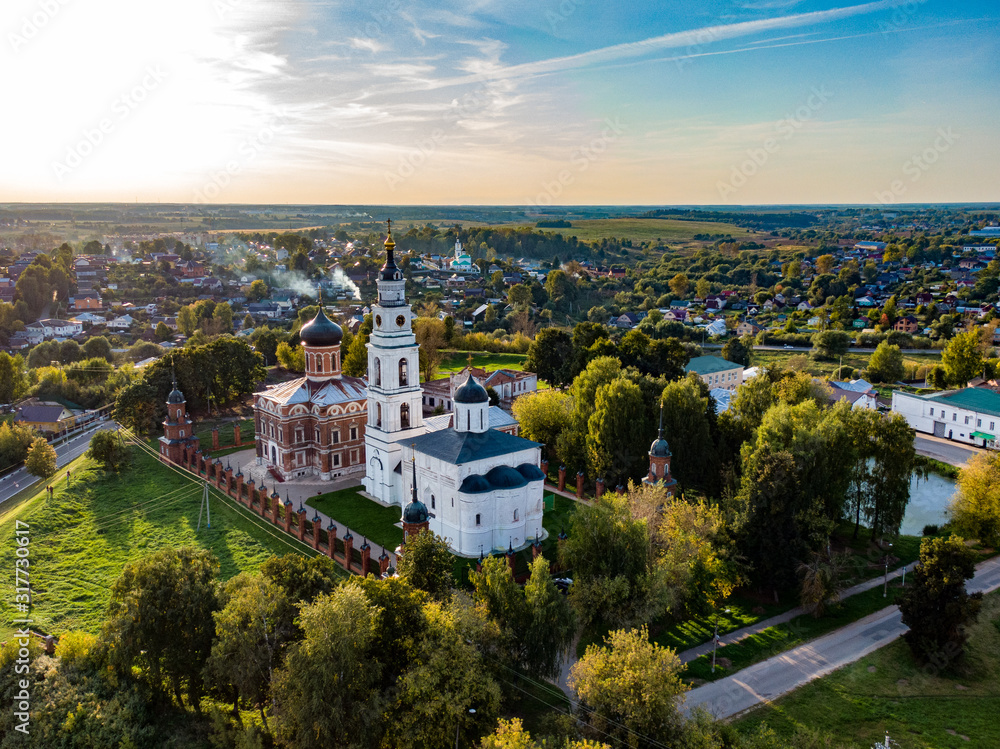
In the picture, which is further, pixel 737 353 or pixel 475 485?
Result: pixel 737 353

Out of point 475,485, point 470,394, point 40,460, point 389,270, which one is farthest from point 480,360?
point 475,485

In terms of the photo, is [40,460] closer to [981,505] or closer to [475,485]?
[475,485]

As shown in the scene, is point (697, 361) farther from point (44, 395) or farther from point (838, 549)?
point (44, 395)

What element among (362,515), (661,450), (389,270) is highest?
(389,270)

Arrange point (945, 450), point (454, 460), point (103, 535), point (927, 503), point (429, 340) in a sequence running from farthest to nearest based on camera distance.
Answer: point (429, 340)
point (945, 450)
point (927, 503)
point (103, 535)
point (454, 460)

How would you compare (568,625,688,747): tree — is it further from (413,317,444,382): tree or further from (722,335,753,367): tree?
(722,335,753,367): tree

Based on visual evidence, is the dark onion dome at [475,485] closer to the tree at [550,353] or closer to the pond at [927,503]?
the pond at [927,503]

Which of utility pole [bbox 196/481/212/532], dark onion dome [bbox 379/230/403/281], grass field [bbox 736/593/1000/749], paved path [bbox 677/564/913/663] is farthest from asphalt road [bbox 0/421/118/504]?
grass field [bbox 736/593/1000/749]

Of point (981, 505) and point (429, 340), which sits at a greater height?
point (429, 340)
